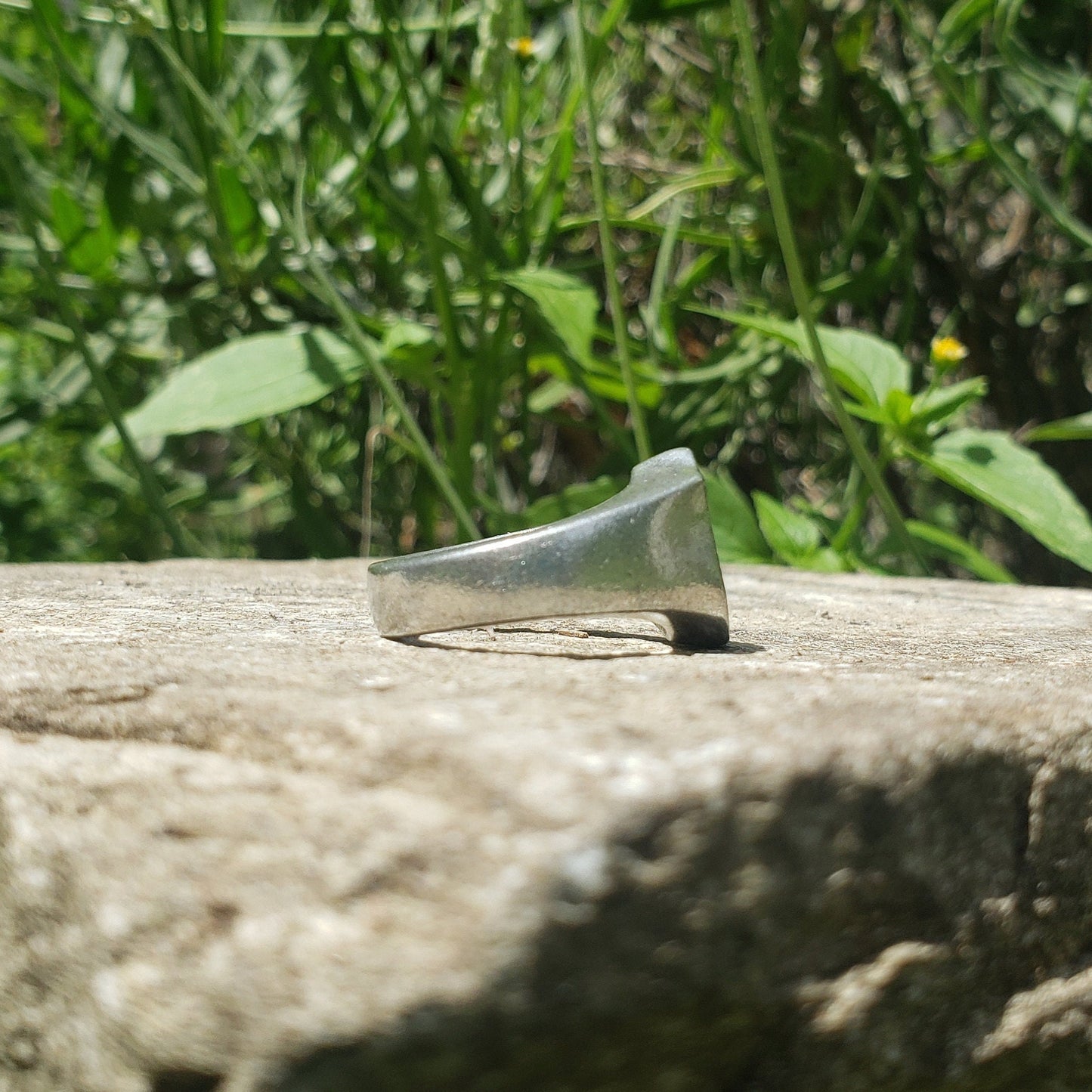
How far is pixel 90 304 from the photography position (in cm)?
121

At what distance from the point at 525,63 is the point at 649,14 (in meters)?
0.13

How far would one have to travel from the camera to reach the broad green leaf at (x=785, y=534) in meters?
0.89

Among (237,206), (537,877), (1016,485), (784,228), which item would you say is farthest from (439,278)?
(537,877)

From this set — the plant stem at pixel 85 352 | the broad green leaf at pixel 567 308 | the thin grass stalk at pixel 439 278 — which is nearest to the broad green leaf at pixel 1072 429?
the broad green leaf at pixel 567 308

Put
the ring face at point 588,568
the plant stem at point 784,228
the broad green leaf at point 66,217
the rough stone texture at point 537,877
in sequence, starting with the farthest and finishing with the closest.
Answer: the broad green leaf at point 66,217
the plant stem at point 784,228
the ring face at point 588,568
the rough stone texture at point 537,877

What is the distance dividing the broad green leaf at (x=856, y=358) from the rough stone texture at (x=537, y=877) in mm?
457

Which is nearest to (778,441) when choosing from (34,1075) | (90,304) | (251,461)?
(251,461)

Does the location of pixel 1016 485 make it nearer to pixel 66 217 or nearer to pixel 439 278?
pixel 439 278

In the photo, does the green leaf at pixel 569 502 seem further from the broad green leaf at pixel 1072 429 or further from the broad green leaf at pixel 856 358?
the broad green leaf at pixel 1072 429

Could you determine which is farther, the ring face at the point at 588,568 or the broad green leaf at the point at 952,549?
the broad green leaf at the point at 952,549

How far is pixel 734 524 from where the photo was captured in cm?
93

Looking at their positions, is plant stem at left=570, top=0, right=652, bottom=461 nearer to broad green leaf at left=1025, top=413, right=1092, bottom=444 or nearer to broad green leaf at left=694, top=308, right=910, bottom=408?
broad green leaf at left=694, top=308, right=910, bottom=408

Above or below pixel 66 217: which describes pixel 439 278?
below

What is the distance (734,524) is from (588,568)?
52 centimetres
